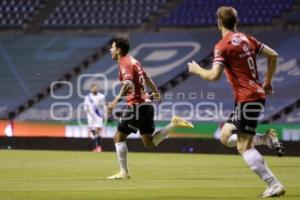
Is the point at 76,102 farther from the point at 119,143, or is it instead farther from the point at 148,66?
the point at 119,143

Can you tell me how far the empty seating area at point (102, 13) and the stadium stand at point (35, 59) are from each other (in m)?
0.57

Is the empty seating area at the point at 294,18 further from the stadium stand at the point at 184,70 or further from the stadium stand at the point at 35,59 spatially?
the stadium stand at the point at 35,59

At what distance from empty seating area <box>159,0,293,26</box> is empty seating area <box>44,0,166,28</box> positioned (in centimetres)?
100

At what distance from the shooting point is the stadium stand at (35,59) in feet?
97.9

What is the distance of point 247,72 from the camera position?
9.36 meters

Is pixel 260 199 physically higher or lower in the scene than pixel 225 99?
higher

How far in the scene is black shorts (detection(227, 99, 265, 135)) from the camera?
925cm

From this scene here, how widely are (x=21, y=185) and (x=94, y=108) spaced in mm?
13965

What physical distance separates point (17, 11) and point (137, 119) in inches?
794

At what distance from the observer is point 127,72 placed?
500 inches

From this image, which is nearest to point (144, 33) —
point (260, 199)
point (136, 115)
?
point (136, 115)

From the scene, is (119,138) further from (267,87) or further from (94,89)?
(94,89)

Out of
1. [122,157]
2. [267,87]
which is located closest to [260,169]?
[267,87]

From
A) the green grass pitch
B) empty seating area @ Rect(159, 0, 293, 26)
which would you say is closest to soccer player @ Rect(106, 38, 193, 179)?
the green grass pitch
